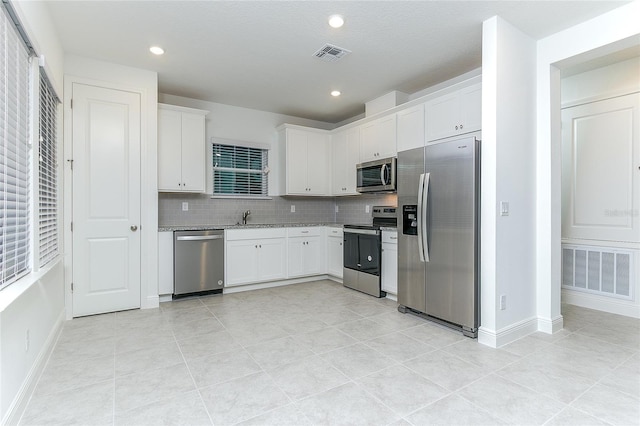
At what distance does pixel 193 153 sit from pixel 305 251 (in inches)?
83.2

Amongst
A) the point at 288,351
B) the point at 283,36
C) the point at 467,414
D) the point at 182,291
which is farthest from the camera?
the point at 182,291

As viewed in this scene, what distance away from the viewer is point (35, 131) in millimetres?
2314

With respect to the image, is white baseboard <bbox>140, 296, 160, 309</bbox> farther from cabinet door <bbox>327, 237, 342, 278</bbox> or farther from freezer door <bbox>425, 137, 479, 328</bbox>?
freezer door <bbox>425, 137, 479, 328</bbox>

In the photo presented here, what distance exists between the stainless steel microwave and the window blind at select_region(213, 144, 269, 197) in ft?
5.29

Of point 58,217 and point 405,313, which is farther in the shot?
point 405,313

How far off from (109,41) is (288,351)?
10.8 ft

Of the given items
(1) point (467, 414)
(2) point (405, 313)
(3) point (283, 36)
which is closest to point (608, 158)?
(2) point (405, 313)

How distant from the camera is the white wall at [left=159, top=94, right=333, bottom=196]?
4879 millimetres

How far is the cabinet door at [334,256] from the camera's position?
5.00m

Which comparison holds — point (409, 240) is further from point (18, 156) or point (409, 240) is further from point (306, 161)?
point (18, 156)

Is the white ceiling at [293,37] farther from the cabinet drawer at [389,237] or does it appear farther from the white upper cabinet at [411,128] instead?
the cabinet drawer at [389,237]

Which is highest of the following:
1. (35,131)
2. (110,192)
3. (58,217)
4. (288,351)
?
(35,131)

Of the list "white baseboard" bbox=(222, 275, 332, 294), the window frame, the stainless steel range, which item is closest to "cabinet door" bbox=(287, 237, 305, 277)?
"white baseboard" bbox=(222, 275, 332, 294)

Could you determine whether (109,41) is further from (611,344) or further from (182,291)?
(611,344)
